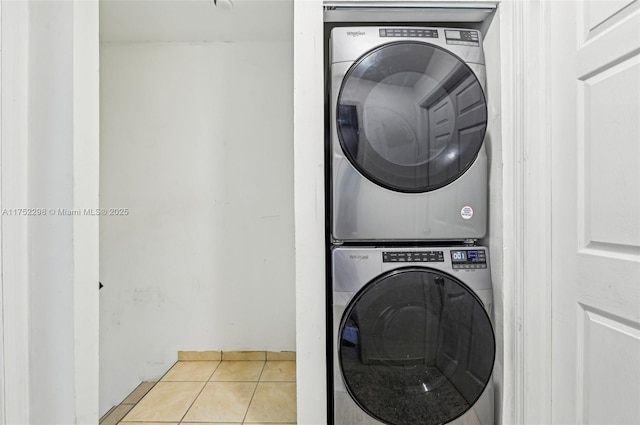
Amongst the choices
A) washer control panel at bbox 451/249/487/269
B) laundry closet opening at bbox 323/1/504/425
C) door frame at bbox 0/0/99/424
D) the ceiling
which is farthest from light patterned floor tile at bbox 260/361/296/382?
the ceiling

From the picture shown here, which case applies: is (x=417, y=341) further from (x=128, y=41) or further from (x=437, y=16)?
(x=128, y=41)

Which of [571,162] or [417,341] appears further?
[417,341]

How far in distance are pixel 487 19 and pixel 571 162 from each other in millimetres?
697

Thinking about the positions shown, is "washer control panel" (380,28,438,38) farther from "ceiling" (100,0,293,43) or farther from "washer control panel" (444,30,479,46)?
"ceiling" (100,0,293,43)

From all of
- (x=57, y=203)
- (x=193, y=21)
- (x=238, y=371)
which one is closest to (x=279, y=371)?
(x=238, y=371)

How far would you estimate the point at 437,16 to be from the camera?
1307mm

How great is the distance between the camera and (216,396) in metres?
1.73

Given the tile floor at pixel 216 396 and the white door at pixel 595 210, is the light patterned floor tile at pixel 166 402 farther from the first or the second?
the white door at pixel 595 210

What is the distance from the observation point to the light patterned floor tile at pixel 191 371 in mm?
1942

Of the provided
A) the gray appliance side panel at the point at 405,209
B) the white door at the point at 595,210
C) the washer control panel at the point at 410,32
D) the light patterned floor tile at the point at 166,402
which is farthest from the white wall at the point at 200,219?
the white door at the point at 595,210

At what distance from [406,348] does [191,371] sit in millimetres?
1514

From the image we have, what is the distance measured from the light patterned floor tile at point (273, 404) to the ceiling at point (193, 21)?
217cm

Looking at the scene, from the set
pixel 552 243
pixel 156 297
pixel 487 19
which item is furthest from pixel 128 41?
pixel 552 243

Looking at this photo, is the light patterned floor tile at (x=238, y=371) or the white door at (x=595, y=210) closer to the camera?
the white door at (x=595, y=210)
